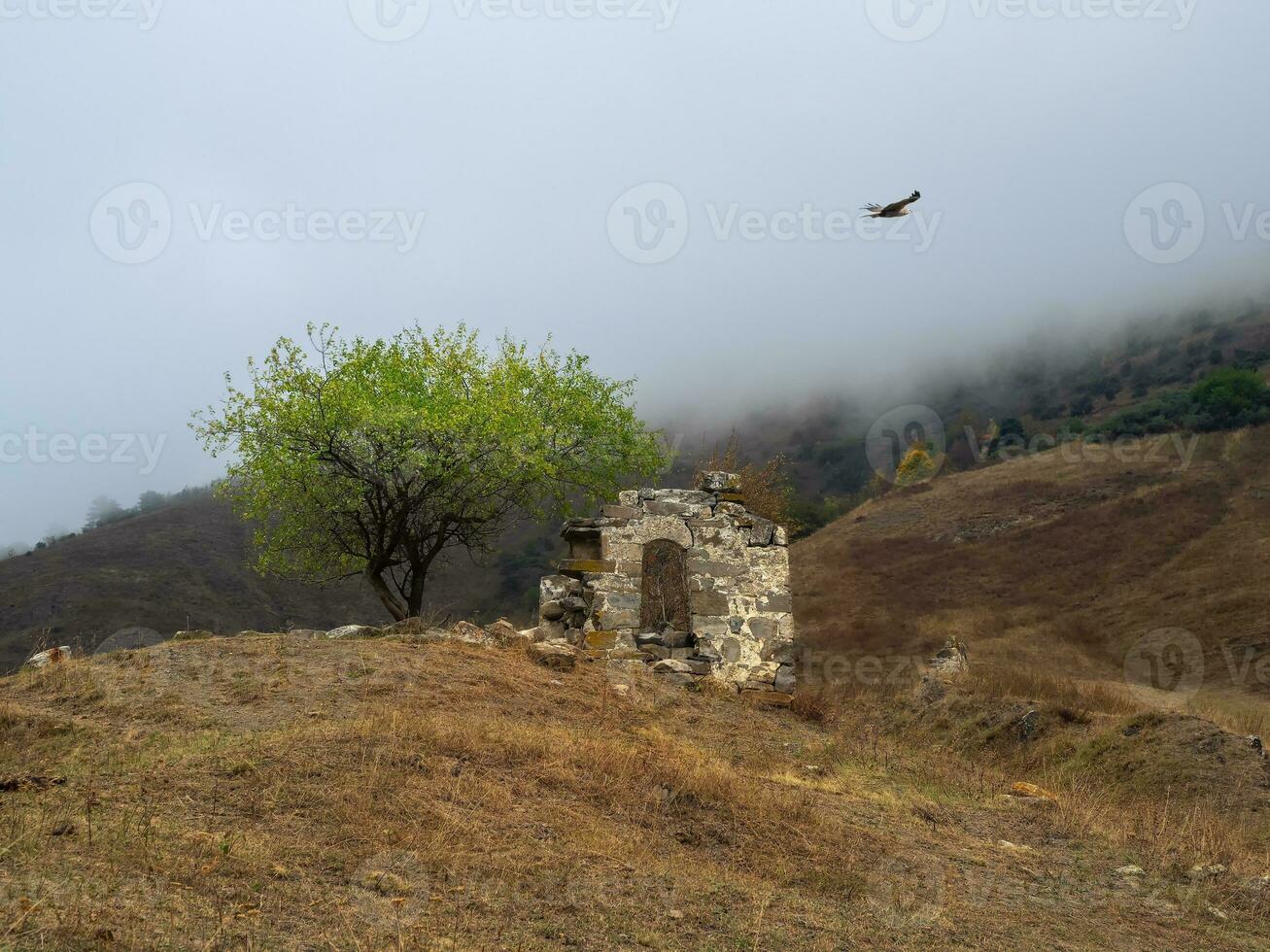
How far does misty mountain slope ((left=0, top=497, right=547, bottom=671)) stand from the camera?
41562 millimetres

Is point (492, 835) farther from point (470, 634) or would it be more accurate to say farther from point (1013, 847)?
point (470, 634)

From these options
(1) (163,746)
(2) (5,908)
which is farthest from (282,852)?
(1) (163,746)

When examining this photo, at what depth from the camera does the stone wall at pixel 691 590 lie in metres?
14.6

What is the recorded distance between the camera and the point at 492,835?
6.54 meters

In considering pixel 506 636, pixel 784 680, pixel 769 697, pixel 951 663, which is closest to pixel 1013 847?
pixel 769 697

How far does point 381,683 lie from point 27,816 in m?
4.60

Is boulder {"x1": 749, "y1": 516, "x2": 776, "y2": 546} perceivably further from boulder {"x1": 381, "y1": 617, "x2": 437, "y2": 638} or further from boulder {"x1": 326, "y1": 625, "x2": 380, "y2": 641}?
boulder {"x1": 326, "y1": 625, "x2": 380, "y2": 641}

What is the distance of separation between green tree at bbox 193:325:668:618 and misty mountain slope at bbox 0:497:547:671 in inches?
595

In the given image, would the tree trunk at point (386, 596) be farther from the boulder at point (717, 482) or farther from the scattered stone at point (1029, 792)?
the scattered stone at point (1029, 792)

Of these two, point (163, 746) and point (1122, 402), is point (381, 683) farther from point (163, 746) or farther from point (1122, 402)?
point (1122, 402)

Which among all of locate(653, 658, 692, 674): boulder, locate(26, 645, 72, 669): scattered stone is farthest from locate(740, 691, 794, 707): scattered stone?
locate(26, 645, 72, 669): scattered stone

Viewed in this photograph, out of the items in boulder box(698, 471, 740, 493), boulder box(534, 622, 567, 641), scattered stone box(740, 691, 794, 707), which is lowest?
scattered stone box(740, 691, 794, 707)

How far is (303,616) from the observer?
44.0 m

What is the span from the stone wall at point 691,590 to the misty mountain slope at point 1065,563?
13791 millimetres
